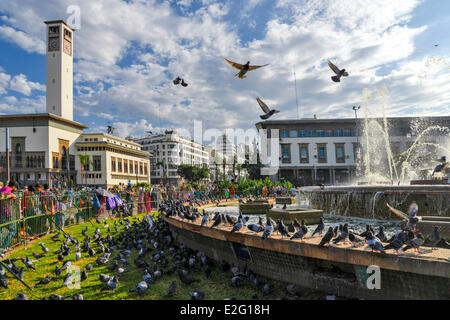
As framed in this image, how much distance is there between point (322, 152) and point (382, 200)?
48.8 meters

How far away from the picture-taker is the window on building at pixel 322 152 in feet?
184

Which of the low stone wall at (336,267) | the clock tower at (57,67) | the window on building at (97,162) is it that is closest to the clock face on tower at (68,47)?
the clock tower at (57,67)

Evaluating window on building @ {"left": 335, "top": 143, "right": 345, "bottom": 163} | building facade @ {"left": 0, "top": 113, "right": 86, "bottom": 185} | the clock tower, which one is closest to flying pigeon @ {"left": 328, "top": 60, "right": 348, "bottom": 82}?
window on building @ {"left": 335, "top": 143, "right": 345, "bottom": 163}

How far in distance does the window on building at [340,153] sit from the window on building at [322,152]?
231 cm

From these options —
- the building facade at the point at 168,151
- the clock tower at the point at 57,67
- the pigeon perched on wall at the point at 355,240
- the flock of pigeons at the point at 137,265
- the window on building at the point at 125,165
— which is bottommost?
the flock of pigeons at the point at 137,265

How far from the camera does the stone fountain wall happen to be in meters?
8.53

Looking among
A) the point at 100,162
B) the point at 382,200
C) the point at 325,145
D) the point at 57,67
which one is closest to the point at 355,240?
the point at 382,200

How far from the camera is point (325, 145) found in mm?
56344

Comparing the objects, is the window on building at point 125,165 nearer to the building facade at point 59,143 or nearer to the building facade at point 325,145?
the building facade at point 59,143

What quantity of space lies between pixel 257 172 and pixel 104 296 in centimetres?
5077

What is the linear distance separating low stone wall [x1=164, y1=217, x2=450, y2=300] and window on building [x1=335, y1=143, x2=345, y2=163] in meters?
54.5

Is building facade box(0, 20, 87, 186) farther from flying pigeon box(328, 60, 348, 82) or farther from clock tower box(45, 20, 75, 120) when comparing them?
flying pigeon box(328, 60, 348, 82)

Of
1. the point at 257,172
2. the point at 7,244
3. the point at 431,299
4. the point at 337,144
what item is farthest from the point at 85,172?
the point at 431,299

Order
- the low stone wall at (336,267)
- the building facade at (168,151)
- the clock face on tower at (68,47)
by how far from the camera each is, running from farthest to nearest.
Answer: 1. the building facade at (168,151)
2. the clock face on tower at (68,47)
3. the low stone wall at (336,267)
